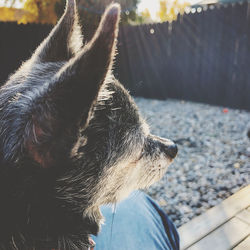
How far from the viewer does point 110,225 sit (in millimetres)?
2041

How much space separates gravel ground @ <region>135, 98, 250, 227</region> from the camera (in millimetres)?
3604

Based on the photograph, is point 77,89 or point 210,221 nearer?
point 77,89

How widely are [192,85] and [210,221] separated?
8648 mm

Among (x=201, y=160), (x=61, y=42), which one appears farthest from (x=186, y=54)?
(x=61, y=42)

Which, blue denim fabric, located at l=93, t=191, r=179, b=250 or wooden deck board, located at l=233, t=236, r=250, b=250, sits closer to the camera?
blue denim fabric, located at l=93, t=191, r=179, b=250

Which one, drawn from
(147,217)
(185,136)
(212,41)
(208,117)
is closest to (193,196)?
(147,217)

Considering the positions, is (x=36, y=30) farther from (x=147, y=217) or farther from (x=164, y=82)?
(x=147, y=217)

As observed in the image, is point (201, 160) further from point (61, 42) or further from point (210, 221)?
point (61, 42)

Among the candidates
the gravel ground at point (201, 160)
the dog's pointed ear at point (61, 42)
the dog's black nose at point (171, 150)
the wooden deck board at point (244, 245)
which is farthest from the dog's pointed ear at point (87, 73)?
the gravel ground at point (201, 160)

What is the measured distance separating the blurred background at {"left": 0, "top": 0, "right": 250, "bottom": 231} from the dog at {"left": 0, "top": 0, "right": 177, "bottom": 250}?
2029 millimetres

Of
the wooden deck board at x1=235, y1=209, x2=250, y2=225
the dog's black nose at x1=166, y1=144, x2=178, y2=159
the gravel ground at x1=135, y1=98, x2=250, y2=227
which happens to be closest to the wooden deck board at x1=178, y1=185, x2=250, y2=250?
the wooden deck board at x1=235, y1=209, x2=250, y2=225

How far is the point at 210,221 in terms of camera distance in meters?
2.46

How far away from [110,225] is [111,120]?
1.03m

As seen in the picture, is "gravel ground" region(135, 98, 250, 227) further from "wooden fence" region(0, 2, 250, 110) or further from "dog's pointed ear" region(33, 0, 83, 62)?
"dog's pointed ear" region(33, 0, 83, 62)
